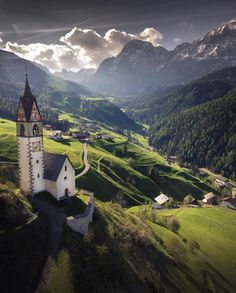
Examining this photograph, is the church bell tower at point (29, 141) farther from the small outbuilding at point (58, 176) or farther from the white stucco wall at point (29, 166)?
the small outbuilding at point (58, 176)

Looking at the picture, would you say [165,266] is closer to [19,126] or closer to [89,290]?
[89,290]

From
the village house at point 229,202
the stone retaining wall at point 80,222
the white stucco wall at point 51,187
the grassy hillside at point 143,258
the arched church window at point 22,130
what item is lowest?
the village house at point 229,202

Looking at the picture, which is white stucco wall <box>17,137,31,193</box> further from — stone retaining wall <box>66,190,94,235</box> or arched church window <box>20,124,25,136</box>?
stone retaining wall <box>66,190,94,235</box>

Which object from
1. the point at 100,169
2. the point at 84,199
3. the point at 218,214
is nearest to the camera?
the point at 84,199

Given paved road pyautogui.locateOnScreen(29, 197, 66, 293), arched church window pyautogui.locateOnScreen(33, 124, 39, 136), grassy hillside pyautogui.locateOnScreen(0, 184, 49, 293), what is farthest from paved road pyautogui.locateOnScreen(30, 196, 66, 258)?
arched church window pyautogui.locateOnScreen(33, 124, 39, 136)

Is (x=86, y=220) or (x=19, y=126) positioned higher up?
(x=19, y=126)

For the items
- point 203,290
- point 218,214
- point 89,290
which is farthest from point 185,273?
point 218,214

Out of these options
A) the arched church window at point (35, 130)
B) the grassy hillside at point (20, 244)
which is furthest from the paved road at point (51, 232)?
the arched church window at point (35, 130)
